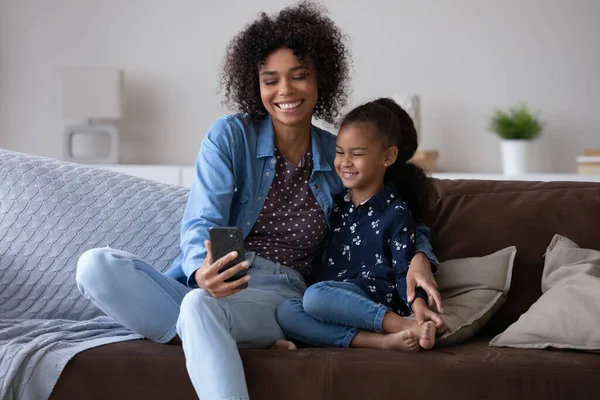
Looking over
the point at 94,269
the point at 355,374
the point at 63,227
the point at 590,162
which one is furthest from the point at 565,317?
the point at 590,162

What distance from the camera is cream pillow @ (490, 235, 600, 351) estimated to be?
6.35ft

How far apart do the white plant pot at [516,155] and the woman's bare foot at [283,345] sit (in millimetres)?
2665

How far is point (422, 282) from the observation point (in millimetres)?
2039

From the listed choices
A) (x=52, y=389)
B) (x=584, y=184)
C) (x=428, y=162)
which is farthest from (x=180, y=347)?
(x=428, y=162)

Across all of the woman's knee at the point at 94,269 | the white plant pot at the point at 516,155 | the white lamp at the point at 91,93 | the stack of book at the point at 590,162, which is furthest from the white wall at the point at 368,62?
the woman's knee at the point at 94,269

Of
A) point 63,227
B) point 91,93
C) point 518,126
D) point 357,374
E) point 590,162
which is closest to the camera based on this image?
point 357,374

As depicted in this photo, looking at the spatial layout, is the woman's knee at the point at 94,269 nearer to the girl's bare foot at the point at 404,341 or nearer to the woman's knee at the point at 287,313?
the woman's knee at the point at 287,313

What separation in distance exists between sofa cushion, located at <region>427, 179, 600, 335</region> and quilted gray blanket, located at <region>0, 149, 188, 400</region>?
73 centimetres

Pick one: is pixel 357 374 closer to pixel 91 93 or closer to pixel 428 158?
pixel 428 158

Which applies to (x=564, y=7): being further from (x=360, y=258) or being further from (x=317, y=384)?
(x=317, y=384)

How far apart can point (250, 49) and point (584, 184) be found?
0.98 metres

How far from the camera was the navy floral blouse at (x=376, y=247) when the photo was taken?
213 cm

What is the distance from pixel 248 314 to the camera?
197 cm

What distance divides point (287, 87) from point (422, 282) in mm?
599
